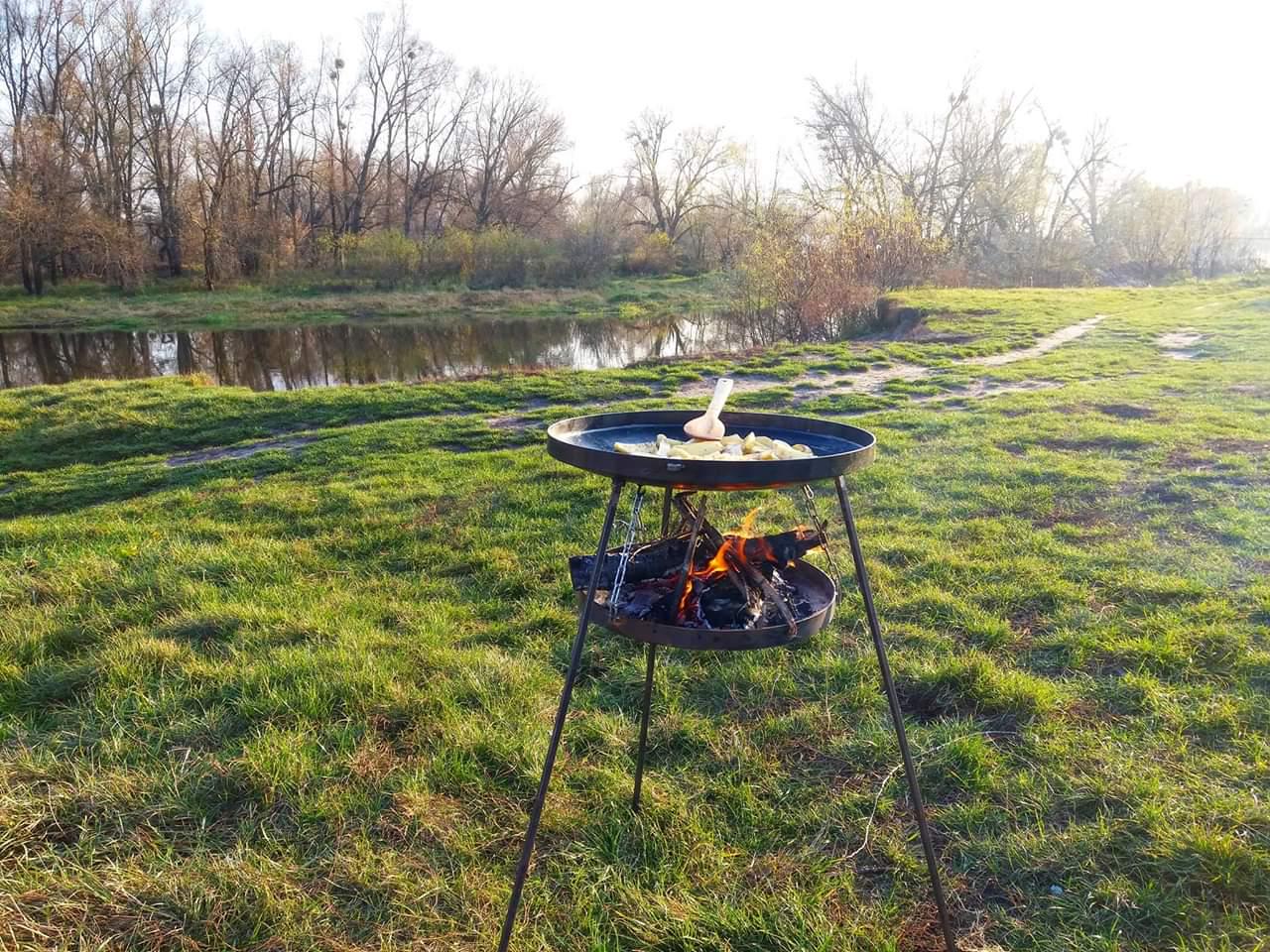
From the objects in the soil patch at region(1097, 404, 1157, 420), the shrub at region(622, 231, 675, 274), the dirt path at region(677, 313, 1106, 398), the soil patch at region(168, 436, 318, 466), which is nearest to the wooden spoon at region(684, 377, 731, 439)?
the soil patch at region(168, 436, 318, 466)

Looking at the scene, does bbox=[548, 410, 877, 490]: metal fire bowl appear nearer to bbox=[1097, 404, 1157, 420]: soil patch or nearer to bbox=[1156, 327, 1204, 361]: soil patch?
bbox=[1097, 404, 1157, 420]: soil patch

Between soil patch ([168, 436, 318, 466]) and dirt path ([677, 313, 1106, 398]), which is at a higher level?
dirt path ([677, 313, 1106, 398])

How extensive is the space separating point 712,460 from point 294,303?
32251 mm

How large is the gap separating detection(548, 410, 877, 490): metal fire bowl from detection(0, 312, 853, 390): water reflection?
43.0ft

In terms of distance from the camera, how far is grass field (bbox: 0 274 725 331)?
1027 inches

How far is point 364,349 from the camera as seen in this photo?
20625 mm

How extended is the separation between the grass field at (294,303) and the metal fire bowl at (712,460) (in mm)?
26130

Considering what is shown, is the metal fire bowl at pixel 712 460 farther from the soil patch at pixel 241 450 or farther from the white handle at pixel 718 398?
the soil patch at pixel 241 450

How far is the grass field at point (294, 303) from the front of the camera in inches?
1027

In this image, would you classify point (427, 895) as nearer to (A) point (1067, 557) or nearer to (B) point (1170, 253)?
(A) point (1067, 557)

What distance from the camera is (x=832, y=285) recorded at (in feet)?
57.1

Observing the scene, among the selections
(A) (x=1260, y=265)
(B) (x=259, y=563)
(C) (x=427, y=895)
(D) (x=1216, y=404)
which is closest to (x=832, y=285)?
(D) (x=1216, y=404)

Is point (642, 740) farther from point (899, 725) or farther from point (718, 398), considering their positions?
point (718, 398)

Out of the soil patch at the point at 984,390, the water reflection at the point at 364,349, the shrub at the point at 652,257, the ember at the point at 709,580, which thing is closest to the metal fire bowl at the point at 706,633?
the ember at the point at 709,580
